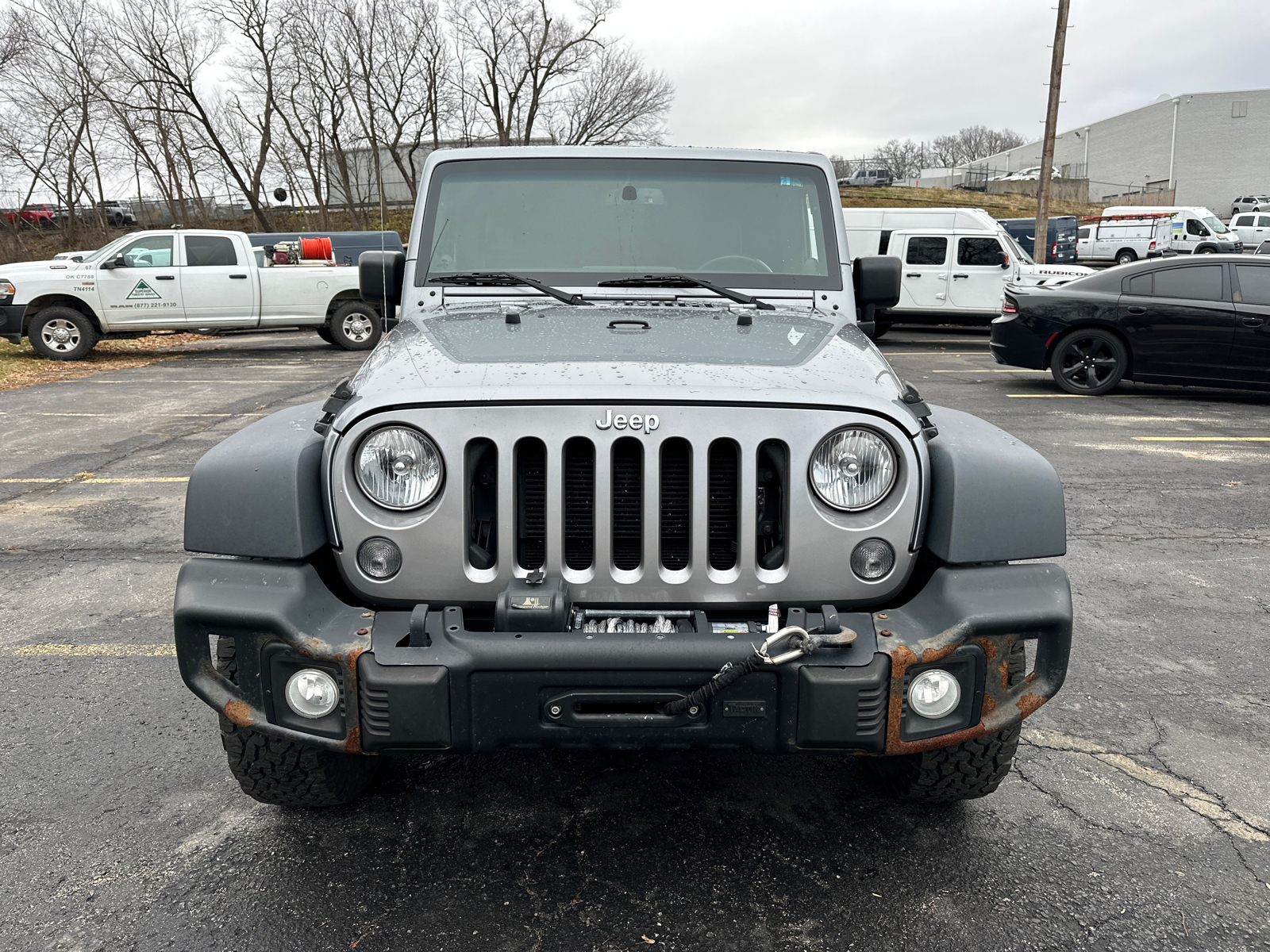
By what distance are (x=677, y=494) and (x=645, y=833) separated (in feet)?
3.36

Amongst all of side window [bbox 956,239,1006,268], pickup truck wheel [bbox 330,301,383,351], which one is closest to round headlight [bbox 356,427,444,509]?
pickup truck wheel [bbox 330,301,383,351]

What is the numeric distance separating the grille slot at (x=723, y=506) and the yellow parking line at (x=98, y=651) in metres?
2.68

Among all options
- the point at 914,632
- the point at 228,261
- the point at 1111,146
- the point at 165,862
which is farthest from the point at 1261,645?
the point at 1111,146

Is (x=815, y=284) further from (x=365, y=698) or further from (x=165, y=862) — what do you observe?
(x=165, y=862)

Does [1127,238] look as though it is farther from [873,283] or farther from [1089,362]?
[873,283]

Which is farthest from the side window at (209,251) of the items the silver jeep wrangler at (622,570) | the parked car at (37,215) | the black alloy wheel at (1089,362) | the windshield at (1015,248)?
the parked car at (37,215)

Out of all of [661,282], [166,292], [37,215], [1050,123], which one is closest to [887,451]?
[661,282]

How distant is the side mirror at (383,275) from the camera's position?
383 cm

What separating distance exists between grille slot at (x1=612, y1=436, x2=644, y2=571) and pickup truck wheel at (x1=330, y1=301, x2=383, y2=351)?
14434 mm

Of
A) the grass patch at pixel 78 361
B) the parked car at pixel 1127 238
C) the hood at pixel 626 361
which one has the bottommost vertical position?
the grass patch at pixel 78 361

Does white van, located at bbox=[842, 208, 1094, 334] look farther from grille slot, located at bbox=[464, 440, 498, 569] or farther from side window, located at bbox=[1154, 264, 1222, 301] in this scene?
grille slot, located at bbox=[464, 440, 498, 569]

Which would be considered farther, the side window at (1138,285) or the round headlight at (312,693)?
the side window at (1138,285)

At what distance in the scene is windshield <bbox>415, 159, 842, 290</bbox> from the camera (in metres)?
3.72

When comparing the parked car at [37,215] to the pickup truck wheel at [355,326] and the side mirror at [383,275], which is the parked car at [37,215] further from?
the side mirror at [383,275]
